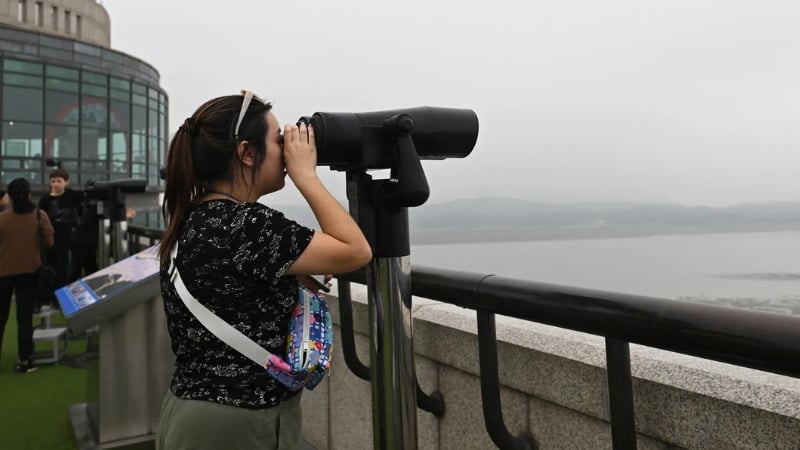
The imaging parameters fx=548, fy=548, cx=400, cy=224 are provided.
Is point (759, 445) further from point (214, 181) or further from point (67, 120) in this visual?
point (67, 120)

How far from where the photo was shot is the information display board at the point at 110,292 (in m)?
2.78

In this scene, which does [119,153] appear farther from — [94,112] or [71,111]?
[71,111]

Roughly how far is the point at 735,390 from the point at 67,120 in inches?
988

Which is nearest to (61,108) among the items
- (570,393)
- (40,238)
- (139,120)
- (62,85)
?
(62,85)

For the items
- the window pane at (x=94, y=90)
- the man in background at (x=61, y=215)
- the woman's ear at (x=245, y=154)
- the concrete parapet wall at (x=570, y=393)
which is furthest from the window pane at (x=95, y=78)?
the woman's ear at (x=245, y=154)

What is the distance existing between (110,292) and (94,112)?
23.1 metres

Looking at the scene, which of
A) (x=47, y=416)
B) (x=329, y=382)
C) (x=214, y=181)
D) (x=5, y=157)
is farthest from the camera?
(x=5, y=157)

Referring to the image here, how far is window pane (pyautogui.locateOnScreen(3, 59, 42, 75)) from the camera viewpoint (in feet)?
65.7

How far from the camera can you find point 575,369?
1523mm

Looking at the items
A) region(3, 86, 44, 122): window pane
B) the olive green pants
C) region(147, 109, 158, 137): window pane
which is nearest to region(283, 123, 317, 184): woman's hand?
the olive green pants

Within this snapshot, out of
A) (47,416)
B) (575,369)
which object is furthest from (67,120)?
(575,369)

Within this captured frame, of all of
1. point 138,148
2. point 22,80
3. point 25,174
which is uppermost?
point 22,80

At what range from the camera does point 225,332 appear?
1346mm

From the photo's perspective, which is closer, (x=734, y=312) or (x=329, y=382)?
(x=734, y=312)
